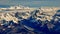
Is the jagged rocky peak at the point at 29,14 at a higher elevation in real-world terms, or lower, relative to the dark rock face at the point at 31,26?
higher

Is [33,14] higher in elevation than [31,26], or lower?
higher

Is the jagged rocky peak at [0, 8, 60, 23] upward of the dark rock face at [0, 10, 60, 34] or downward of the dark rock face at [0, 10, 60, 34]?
upward

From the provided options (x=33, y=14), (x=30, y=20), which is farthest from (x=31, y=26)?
(x=33, y=14)

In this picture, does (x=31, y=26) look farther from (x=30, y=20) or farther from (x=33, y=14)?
(x=33, y=14)

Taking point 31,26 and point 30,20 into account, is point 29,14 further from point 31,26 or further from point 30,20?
point 31,26

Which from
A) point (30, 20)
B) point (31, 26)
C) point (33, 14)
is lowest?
point (31, 26)

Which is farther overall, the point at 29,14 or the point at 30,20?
the point at 30,20

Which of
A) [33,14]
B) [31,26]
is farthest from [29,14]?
[31,26]

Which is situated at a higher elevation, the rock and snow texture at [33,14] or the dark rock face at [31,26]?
the rock and snow texture at [33,14]
